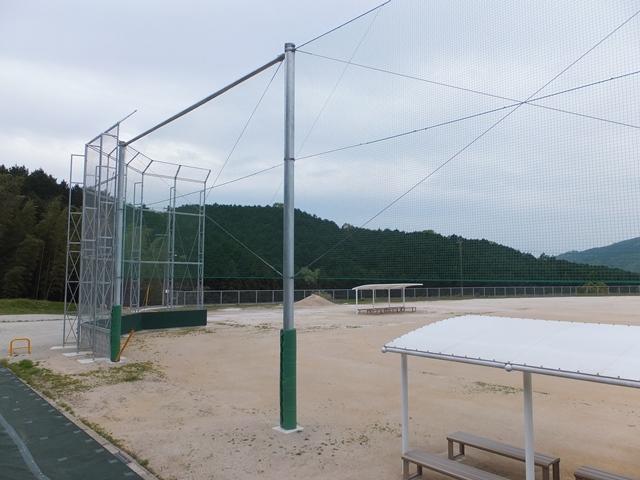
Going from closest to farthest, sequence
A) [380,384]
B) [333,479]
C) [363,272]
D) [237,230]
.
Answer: [333,479] → [363,272] → [380,384] → [237,230]

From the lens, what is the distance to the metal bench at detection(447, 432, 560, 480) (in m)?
4.48

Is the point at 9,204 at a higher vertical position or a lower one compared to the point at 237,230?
higher

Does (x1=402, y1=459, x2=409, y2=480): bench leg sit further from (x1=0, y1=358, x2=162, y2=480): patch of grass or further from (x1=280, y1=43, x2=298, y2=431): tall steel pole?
(x1=0, y1=358, x2=162, y2=480): patch of grass

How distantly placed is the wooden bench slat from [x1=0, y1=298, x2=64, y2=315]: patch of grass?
1207 inches

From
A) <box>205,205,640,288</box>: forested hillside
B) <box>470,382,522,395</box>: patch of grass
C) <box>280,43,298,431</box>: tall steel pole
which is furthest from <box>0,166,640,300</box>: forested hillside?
<box>470,382,522,395</box>: patch of grass

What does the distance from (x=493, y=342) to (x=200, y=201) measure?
18.7 m

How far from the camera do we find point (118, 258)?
488 inches

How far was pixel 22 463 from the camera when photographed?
5.40 meters

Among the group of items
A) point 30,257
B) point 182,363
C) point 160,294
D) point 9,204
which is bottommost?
point 182,363

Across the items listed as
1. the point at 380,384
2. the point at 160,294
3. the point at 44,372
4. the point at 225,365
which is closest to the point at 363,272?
the point at 380,384

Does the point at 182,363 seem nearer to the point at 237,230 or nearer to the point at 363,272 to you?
the point at 363,272

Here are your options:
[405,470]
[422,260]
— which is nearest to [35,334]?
[422,260]

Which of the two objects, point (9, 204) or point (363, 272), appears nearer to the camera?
point (363, 272)

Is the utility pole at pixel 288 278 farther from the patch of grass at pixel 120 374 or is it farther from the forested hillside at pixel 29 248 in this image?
the forested hillside at pixel 29 248
